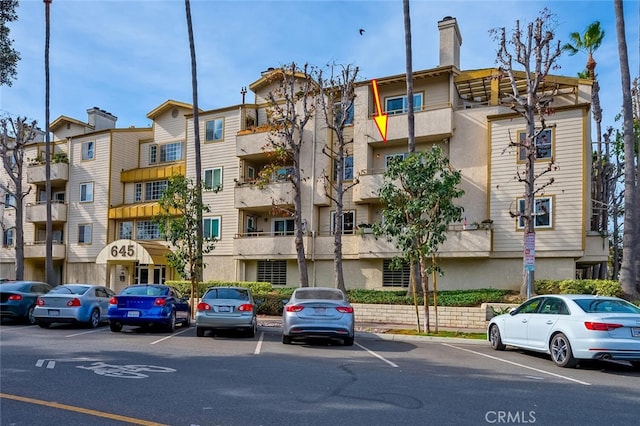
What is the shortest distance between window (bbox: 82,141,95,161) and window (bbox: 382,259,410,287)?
2260 centimetres

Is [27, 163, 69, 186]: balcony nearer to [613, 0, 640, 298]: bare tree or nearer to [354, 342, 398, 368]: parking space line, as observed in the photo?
[354, 342, 398, 368]: parking space line

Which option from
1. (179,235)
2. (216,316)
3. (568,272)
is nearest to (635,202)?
(568,272)

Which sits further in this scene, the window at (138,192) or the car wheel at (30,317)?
the window at (138,192)

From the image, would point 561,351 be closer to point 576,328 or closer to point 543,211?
point 576,328

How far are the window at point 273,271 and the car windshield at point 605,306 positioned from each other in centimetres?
2036

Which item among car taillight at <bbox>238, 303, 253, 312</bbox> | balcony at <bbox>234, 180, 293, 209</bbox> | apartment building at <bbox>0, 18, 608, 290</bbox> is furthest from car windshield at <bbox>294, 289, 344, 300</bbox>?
balcony at <bbox>234, 180, 293, 209</bbox>

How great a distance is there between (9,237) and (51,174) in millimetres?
7198

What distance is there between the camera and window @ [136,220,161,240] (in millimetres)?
36219

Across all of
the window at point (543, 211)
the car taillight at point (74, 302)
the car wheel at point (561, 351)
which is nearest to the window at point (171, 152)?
the car taillight at point (74, 302)

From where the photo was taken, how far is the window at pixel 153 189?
120 feet

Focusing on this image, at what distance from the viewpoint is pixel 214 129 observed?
33812 millimetres

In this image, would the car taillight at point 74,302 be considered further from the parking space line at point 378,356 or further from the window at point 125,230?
the window at point 125,230

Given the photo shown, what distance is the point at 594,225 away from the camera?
29.4 m

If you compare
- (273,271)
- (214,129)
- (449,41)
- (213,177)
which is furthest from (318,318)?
(214,129)
